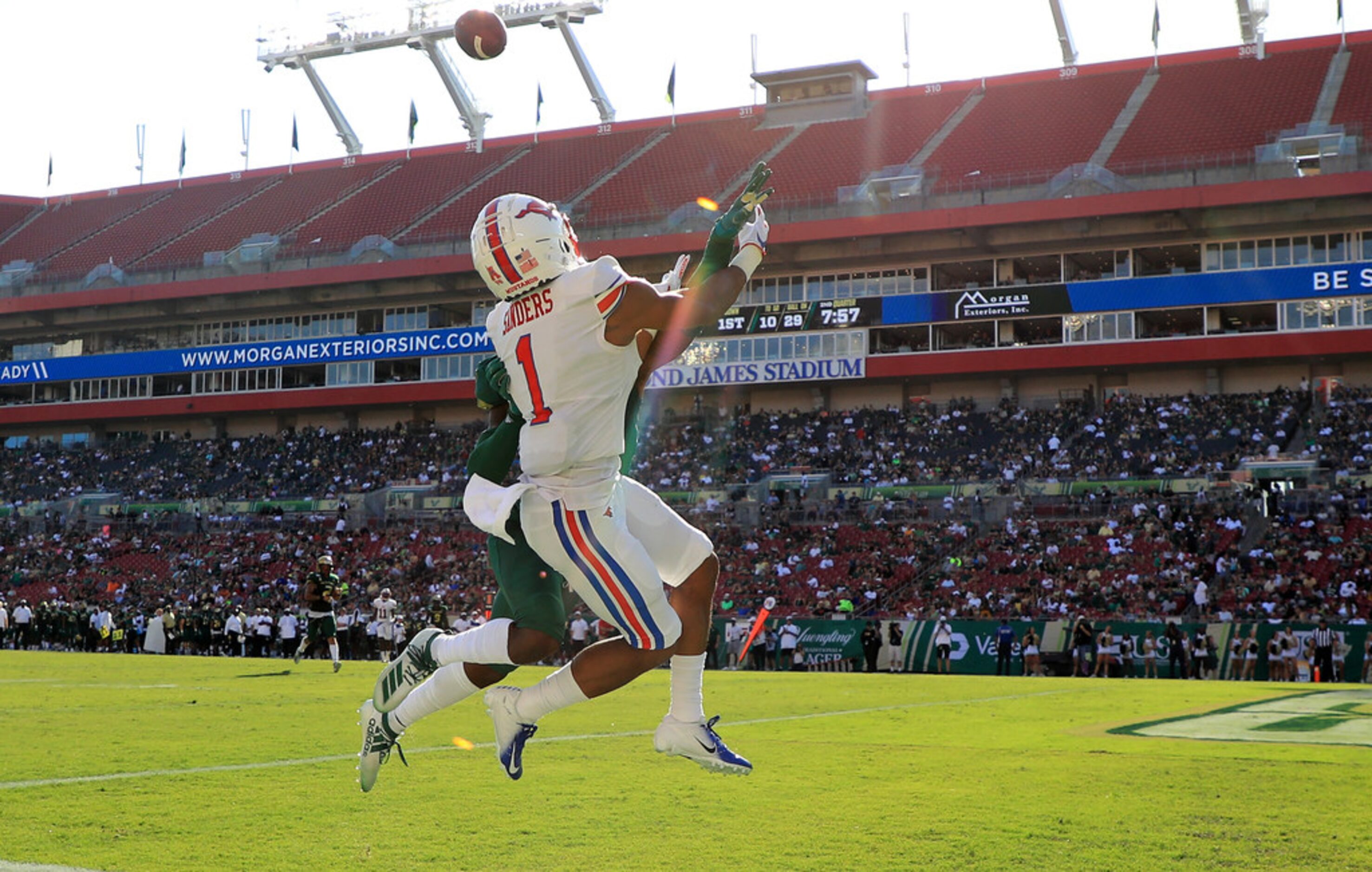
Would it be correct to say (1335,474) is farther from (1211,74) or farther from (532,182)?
(532,182)

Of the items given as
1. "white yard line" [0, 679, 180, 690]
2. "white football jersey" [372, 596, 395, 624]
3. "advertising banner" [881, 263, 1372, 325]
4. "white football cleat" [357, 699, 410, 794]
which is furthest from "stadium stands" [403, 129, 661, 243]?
"white football cleat" [357, 699, 410, 794]

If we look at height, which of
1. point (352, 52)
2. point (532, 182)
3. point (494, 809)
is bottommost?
point (494, 809)

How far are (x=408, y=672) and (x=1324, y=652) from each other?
22603mm

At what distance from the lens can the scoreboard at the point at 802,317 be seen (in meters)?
46.6

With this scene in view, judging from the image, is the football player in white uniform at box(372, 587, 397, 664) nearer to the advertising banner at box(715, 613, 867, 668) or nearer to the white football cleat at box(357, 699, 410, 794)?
the advertising banner at box(715, 613, 867, 668)

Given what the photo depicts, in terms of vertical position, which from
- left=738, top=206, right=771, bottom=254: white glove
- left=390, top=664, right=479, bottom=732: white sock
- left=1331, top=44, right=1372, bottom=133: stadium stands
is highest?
left=1331, top=44, right=1372, bottom=133: stadium stands

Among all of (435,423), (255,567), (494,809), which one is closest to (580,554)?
(494,809)

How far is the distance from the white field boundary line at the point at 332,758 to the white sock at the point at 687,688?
4.86 metres

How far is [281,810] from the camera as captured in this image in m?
7.24

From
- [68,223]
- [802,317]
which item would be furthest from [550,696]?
[68,223]

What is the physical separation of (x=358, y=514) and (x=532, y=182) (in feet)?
63.3

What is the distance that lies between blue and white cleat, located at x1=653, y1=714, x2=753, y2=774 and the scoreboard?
41352 mm

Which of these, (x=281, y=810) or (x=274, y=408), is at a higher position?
(x=274, y=408)

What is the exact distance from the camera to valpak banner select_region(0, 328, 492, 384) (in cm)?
5288
